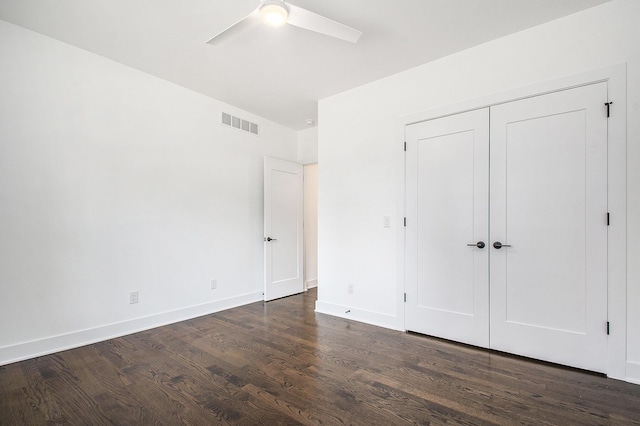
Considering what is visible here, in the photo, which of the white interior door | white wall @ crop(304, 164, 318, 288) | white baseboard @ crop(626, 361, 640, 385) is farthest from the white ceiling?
white baseboard @ crop(626, 361, 640, 385)

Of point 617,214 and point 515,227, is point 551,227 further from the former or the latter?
point 617,214

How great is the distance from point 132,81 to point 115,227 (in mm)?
1598

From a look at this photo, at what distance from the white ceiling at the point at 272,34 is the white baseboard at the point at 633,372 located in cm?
271

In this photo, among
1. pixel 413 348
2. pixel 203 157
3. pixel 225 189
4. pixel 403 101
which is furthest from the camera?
pixel 225 189

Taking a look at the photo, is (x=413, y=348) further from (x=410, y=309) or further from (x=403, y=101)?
(x=403, y=101)

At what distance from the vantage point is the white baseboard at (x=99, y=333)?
247 cm

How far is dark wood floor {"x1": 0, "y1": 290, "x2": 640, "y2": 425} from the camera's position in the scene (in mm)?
1774

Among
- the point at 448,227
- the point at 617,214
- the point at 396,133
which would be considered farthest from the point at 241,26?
the point at 617,214

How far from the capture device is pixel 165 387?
2098mm

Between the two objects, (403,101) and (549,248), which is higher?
(403,101)

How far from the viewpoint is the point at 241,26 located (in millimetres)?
2047

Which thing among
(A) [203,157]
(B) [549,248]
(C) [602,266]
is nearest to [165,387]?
(A) [203,157]

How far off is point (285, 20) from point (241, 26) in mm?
315

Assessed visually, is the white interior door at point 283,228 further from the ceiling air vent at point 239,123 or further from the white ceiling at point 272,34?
the white ceiling at point 272,34
